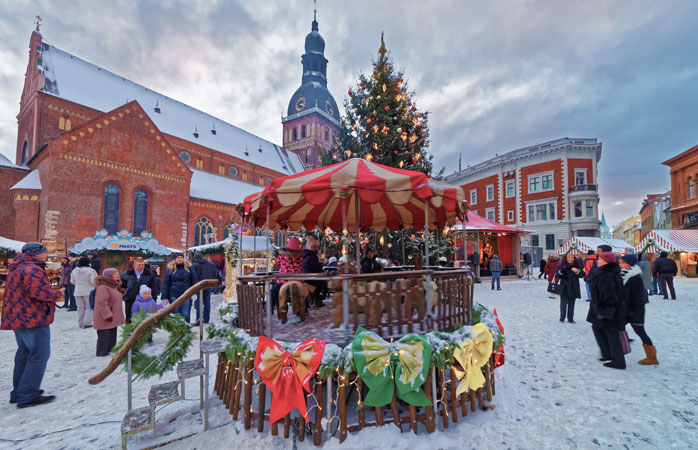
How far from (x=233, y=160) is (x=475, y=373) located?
42087 millimetres

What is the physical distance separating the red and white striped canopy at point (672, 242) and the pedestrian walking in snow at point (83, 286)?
1195 inches

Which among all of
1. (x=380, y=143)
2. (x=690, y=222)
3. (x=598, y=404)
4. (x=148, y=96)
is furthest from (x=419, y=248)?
(x=148, y=96)

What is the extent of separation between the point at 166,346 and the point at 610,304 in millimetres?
6807

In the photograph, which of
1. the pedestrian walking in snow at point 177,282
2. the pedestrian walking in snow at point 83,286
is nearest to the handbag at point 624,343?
the pedestrian walking in snow at point 177,282

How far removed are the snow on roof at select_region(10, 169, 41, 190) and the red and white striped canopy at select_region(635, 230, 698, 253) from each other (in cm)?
4262

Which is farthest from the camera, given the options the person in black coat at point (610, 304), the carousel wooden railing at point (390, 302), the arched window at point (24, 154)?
the arched window at point (24, 154)

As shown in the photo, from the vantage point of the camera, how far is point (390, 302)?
379 cm

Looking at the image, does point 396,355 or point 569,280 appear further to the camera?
point 569,280

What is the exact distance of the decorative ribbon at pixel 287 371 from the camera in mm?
3264

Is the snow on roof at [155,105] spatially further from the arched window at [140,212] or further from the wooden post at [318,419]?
the wooden post at [318,419]

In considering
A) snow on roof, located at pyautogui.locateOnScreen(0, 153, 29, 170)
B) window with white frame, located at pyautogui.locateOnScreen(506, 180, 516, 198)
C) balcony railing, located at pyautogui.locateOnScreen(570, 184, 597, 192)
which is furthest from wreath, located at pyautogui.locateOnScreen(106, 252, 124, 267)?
balcony railing, located at pyautogui.locateOnScreen(570, 184, 597, 192)

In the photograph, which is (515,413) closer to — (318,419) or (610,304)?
(318,419)

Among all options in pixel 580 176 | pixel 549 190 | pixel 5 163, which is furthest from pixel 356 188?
pixel 580 176

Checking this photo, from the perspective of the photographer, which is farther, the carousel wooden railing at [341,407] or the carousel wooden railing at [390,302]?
the carousel wooden railing at [390,302]
